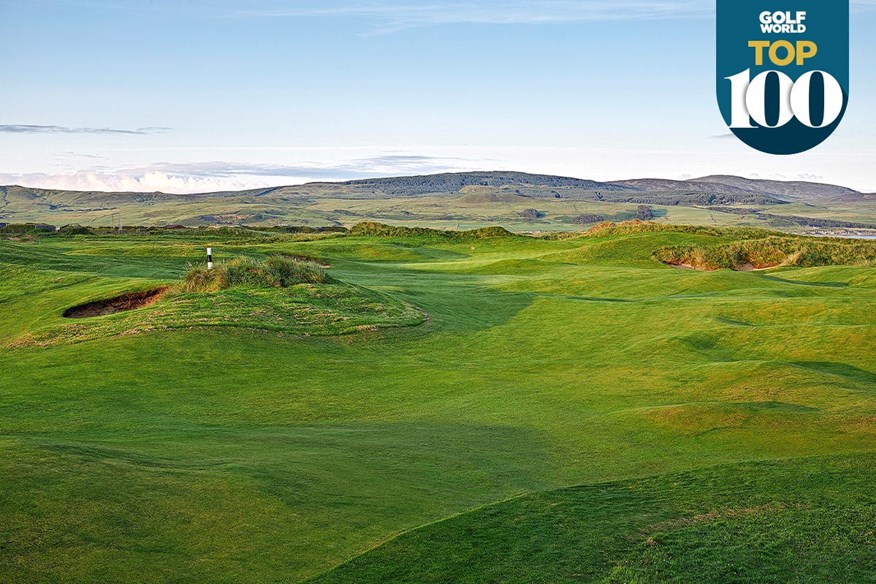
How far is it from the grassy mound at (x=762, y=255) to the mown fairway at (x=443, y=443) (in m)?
25.8

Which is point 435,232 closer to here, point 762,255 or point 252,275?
point 762,255

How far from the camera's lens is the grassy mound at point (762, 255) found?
59469 mm

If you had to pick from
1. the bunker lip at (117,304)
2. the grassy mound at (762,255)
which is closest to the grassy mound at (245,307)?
the bunker lip at (117,304)

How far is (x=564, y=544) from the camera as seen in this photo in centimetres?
978

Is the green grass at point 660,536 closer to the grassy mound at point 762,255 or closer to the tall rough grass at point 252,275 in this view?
the tall rough grass at point 252,275

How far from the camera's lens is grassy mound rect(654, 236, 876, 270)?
59.5 m

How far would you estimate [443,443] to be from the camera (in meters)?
14.7

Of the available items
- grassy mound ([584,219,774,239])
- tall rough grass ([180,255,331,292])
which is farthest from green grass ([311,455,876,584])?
grassy mound ([584,219,774,239])

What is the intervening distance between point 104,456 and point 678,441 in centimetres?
975

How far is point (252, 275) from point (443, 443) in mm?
19516

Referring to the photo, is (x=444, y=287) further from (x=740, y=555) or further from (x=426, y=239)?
(x=426, y=239)

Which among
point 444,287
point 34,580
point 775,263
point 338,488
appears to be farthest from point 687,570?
point 775,263

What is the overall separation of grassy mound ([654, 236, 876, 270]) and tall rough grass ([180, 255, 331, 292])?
112 ft

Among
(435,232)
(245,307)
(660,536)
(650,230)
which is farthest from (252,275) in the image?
(435,232)
